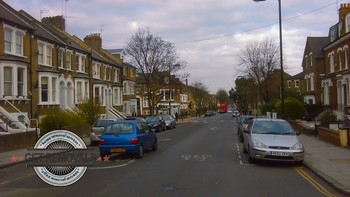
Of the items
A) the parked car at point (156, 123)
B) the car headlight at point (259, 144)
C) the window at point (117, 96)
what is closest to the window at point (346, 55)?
the parked car at point (156, 123)

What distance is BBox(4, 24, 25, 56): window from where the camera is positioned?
94.3ft

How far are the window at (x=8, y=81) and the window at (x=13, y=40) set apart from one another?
4.18ft

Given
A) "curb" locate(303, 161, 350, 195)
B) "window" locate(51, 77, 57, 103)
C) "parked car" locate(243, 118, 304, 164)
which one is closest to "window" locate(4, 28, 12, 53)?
"window" locate(51, 77, 57, 103)

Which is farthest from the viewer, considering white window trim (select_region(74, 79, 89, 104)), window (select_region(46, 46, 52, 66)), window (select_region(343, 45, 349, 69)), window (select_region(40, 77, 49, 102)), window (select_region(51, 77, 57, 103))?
window (select_region(343, 45, 349, 69))

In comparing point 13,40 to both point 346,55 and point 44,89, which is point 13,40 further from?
point 346,55

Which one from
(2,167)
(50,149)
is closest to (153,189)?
(50,149)

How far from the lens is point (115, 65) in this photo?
56812mm

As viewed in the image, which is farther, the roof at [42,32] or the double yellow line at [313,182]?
the roof at [42,32]

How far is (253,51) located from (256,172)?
4990 cm

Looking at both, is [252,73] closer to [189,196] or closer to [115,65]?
[115,65]

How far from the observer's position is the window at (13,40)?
28.7 m

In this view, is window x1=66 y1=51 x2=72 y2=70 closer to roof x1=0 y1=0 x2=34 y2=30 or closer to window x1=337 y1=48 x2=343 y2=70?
roof x1=0 y1=0 x2=34 y2=30

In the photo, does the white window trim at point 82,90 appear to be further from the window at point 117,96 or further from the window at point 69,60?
the window at point 117,96

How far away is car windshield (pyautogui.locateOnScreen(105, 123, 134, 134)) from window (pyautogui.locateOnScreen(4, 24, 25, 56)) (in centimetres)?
1518
